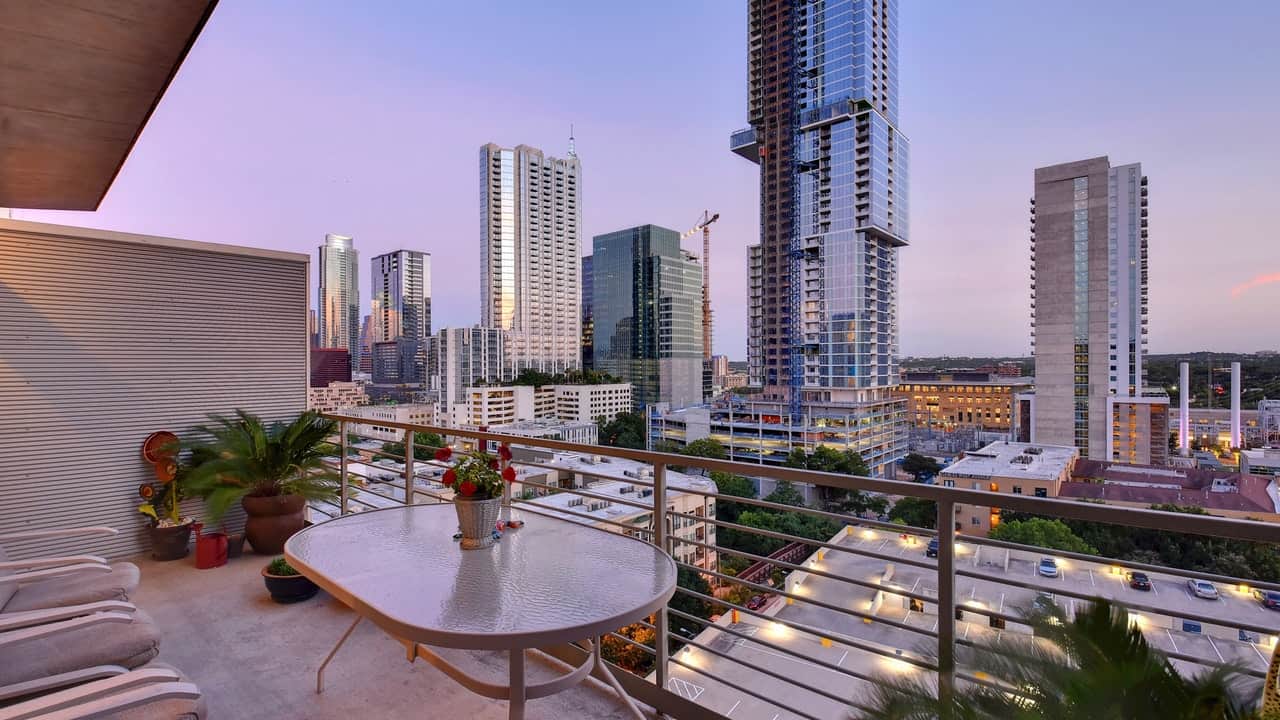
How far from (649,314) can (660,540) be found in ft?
210

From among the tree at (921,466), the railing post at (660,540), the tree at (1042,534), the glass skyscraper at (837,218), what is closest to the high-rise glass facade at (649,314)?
the glass skyscraper at (837,218)

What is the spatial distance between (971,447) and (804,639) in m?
36.3

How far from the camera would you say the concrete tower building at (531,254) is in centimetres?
5434

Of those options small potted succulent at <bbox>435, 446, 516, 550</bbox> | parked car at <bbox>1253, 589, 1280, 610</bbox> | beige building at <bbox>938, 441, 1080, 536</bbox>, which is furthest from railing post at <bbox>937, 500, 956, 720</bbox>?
beige building at <bbox>938, 441, 1080, 536</bbox>

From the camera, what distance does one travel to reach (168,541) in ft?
14.3

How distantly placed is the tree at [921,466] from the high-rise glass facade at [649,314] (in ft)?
87.0

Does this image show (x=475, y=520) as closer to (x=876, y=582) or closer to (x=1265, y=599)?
(x=876, y=582)

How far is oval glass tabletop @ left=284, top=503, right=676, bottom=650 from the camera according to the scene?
4.73 feet

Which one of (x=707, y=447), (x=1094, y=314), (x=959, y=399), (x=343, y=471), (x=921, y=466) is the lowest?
(x=921, y=466)

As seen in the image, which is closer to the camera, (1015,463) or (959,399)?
(1015,463)

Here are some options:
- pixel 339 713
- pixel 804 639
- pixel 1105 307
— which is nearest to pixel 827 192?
pixel 1105 307

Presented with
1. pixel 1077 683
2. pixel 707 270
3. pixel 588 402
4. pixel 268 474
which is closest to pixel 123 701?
pixel 1077 683

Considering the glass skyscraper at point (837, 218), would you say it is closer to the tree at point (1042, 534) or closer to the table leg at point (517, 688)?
the tree at point (1042, 534)

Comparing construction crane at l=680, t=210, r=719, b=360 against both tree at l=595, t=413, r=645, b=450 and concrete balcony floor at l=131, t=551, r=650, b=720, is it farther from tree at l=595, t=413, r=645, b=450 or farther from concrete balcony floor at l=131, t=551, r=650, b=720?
concrete balcony floor at l=131, t=551, r=650, b=720
